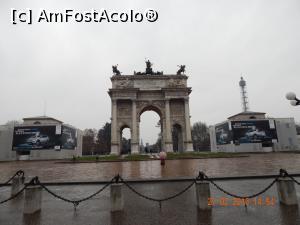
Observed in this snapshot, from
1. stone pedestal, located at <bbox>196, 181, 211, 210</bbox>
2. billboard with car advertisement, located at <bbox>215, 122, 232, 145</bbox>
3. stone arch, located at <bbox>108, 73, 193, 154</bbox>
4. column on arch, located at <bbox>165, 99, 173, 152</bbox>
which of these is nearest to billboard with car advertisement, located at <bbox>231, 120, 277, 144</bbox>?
billboard with car advertisement, located at <bbox>215, 122, 232, 145</bbox>

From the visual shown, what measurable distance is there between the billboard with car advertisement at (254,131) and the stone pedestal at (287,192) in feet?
166

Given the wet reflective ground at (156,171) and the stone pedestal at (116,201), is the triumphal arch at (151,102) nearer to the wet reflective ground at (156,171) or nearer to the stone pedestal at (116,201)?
the wet reflective ground at (156,171)

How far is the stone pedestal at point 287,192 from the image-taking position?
248 inches

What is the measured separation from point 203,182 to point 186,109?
41.5 meters

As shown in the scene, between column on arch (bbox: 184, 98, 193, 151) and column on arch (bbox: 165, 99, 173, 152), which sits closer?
column on arch (bbox: 165, 99, 173, 152)

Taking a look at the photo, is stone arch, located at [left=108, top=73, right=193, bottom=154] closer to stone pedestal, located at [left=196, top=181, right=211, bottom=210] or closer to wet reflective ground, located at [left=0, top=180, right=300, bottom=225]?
wet reflective ground, located at [left=0, top=180, right=300, bottom=225]

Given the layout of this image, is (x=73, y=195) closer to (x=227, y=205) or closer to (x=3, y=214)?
(x=3, y=214)

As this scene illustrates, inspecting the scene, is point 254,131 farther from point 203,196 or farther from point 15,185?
point 15,185

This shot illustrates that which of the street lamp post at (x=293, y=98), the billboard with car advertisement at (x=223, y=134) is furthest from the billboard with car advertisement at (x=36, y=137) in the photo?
the street lamp post at (x=293, y=98)

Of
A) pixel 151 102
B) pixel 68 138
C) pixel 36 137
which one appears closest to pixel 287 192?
pixel 151 102

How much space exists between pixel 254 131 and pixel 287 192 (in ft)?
171

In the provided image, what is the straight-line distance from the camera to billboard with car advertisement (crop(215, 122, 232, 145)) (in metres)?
56.3

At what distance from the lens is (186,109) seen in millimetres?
47312

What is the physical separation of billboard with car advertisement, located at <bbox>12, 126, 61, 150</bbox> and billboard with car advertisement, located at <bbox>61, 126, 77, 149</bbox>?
1.85m
